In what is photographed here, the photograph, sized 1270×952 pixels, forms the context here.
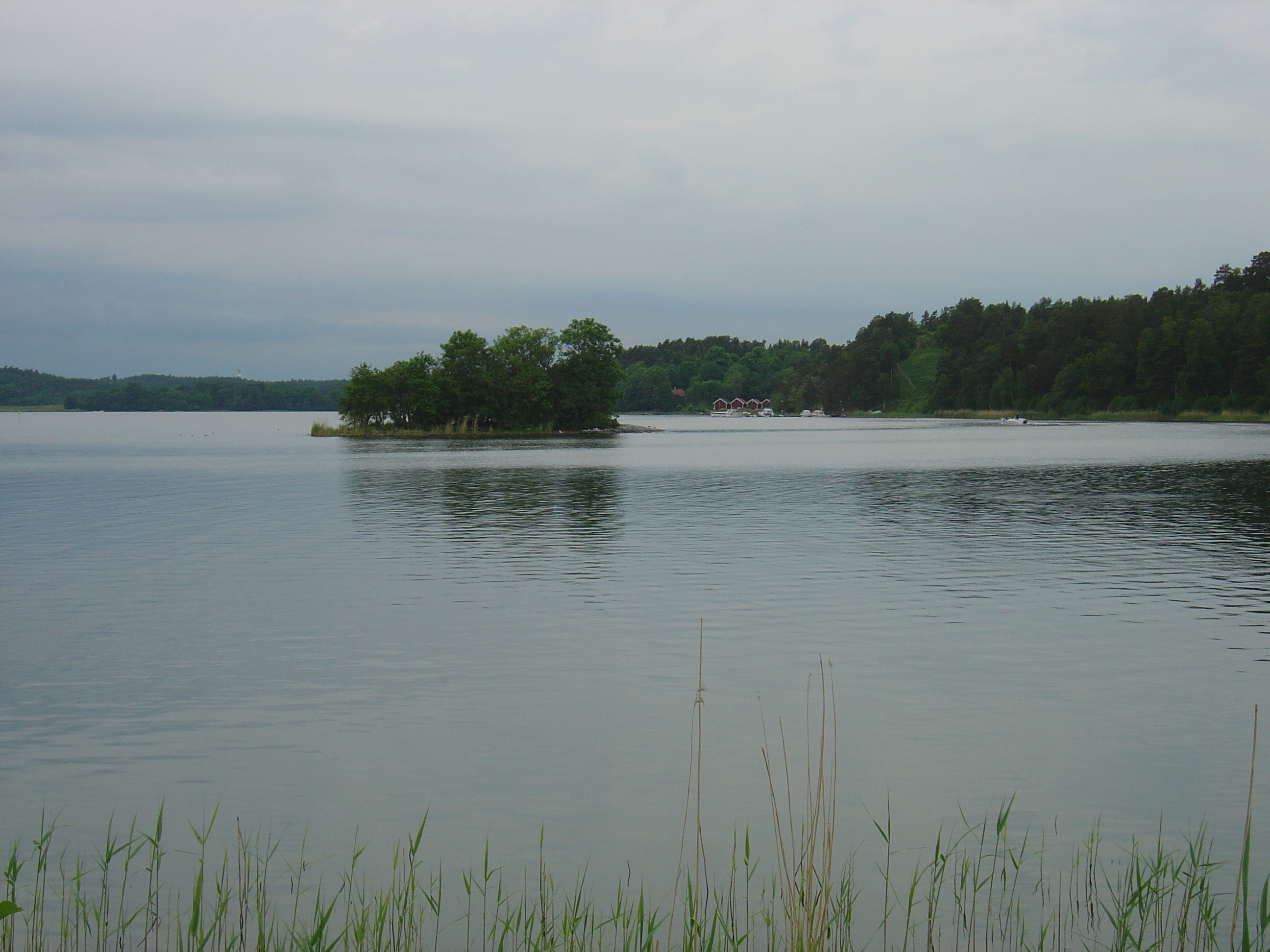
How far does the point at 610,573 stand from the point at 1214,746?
13341 mm

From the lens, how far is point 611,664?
14.4m

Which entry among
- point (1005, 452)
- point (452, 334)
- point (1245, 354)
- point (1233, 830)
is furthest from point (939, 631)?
point (1245, 354)

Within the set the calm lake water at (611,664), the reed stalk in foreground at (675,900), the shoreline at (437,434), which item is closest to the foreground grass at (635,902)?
the reed stalk in foreground at (675,900)

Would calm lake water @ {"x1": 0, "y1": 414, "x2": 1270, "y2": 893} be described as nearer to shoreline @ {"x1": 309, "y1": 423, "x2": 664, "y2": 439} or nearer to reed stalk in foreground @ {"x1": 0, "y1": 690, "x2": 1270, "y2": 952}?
reed stalk in foreground @ {"x1": 0, "y1": 690, "x2": 1270, "y2": 952}

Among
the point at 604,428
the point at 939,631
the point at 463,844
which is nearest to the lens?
the point at 463,844

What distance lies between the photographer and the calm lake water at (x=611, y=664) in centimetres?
944

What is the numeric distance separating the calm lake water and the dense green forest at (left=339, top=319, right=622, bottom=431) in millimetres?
78983

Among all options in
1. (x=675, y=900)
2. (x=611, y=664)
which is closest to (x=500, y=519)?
(x=611, y=664)

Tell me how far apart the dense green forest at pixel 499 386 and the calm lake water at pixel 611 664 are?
78983 mm

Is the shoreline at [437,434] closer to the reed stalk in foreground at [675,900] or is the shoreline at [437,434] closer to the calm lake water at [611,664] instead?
the calm lake water at [611,664]

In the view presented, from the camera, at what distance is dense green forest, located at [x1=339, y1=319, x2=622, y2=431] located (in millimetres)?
114875

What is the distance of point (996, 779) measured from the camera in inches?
387

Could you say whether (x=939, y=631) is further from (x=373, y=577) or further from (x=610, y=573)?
(x=373, y=577)

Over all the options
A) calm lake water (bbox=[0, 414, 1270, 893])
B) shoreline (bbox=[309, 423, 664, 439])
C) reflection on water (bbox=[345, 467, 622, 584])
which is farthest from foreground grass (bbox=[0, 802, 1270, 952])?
shoreline (bbox=[309, 423, 664, 439])
